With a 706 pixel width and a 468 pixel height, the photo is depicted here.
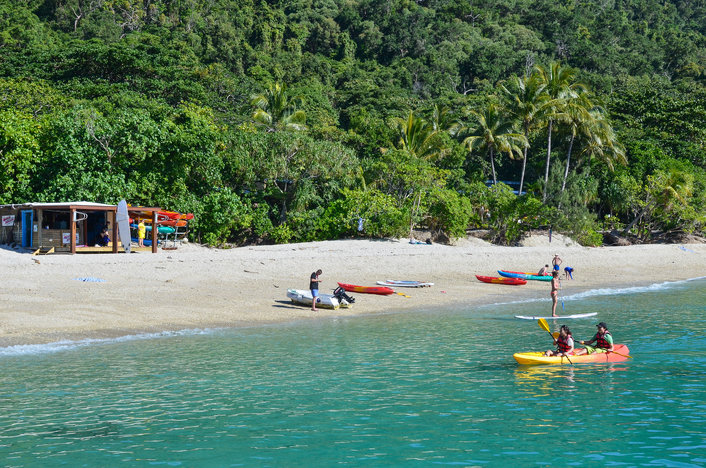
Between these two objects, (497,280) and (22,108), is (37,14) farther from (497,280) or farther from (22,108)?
(497,280)

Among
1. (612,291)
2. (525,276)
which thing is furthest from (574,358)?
(525,276)

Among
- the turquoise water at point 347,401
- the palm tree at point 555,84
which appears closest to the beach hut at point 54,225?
the turquoise water at point 347,401

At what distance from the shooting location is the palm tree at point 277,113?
4994cm

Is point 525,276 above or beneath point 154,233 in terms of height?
beneath

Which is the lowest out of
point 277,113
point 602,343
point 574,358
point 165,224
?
point 574,358

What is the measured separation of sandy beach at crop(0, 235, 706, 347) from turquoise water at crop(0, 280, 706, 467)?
203 centimetres

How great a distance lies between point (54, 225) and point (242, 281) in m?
11.4

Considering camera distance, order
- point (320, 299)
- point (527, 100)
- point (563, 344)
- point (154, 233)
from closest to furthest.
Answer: point (563, 344), point (320, 299), point (154, 233), point (527, 100)

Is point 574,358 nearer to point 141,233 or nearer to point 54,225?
point 141,233

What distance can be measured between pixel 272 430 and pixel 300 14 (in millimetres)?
120597

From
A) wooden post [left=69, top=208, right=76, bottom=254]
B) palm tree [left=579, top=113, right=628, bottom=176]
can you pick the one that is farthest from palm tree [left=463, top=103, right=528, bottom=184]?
wooden post [left=69, top=208, right=76, bottom=254]

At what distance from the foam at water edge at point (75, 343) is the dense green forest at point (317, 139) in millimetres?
18005

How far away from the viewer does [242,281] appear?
82.9 feet

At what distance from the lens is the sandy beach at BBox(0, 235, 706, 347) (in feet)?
61.2
